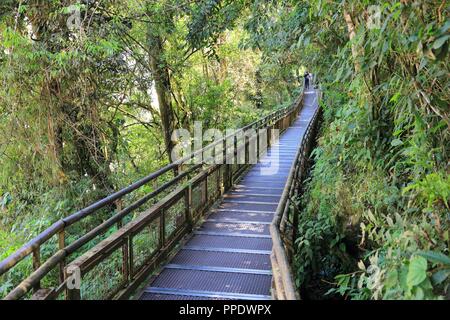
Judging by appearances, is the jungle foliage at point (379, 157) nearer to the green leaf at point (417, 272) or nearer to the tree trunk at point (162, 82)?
the green leaf at point (417, 272)

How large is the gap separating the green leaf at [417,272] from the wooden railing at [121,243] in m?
2.46

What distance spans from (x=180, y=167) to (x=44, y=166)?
2646 mm

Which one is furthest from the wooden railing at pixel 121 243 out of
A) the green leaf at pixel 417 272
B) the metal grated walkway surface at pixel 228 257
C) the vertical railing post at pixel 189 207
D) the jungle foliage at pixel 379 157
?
the green leaf at pixel 417 272

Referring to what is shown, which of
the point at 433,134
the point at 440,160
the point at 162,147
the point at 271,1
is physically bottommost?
the point at 162,147

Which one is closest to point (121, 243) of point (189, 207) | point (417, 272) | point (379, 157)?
point (189, 207)

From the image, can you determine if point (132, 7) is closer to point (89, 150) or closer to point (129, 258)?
point (89, 150)

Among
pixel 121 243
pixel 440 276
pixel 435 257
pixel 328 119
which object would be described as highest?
pixel 328 119

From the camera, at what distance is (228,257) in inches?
214

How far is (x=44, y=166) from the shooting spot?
746 centimetres

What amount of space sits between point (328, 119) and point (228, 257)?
23.4 ft

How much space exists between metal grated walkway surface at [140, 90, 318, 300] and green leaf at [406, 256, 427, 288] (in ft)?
6.64

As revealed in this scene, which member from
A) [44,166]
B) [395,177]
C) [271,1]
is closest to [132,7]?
[271,1]

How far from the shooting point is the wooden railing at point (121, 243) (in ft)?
10.3

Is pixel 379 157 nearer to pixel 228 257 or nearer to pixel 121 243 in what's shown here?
pixel 228 257
